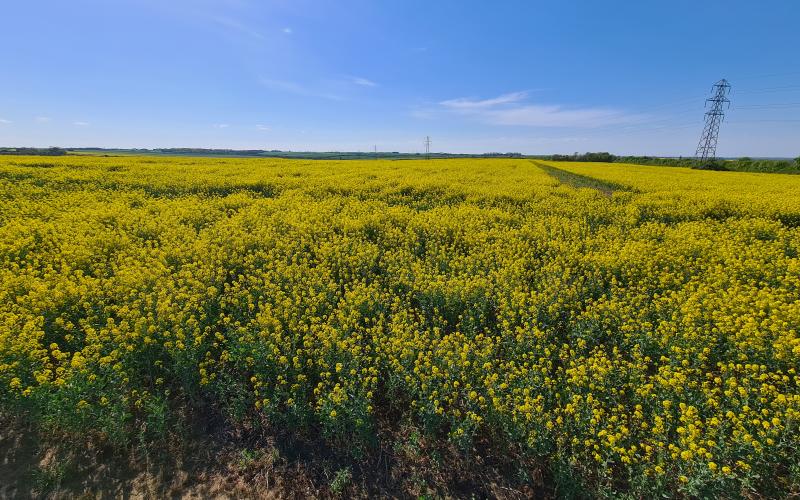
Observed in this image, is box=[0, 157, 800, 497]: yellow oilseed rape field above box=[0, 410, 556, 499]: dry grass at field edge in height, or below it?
above

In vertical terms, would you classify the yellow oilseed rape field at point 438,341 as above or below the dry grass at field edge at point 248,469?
above

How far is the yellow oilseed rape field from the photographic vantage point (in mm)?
3709

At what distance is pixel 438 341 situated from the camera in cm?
514

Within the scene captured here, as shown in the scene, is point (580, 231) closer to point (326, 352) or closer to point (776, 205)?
point (326, 352)

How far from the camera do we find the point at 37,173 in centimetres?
1894

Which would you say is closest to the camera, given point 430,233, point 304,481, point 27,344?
point 304,481

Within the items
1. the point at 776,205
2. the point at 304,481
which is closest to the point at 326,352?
the point at 304,481

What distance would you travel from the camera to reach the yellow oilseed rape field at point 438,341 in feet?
12.2

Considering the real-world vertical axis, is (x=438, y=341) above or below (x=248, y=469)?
above

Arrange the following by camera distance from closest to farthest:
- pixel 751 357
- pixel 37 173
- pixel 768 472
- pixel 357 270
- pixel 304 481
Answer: pixel 768 472
pixel 304 481
pixel 751 357
pixel 357 270
pixel 37 173

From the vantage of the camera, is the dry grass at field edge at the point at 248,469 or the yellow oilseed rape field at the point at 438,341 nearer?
the dry grass at field edge at the point at 248,469

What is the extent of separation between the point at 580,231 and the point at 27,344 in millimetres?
11837

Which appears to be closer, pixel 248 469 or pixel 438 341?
pixel 248 469

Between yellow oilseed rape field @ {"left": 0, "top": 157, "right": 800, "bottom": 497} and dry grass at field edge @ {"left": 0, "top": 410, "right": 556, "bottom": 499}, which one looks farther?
yellow oilseed rape field @ {"left": 0, "top": 157, "right": 800, "bottom": 497}
